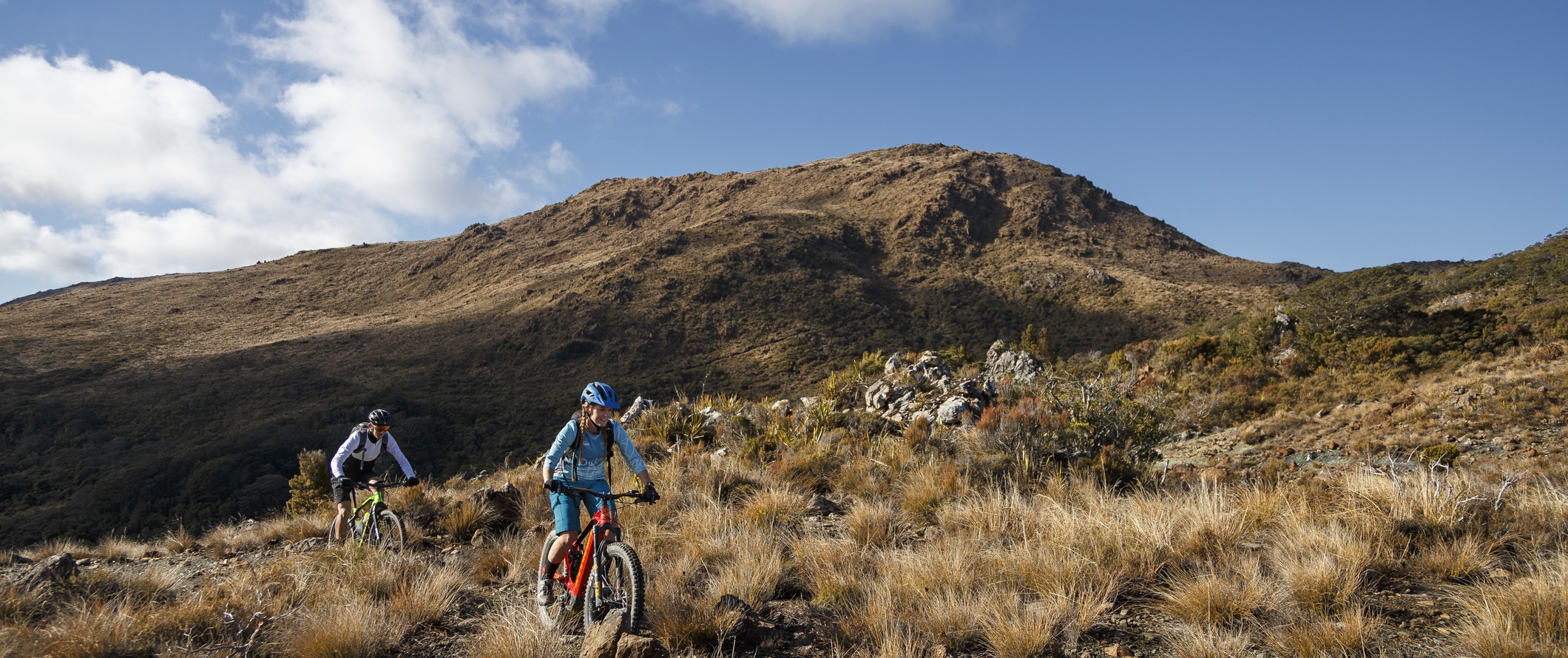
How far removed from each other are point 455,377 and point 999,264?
148ft

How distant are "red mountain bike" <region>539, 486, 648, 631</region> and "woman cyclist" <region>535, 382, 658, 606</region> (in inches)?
2.3

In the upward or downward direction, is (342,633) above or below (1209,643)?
above

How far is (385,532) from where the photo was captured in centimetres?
702

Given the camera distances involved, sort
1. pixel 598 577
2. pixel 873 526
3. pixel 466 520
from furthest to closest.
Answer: pixel 466 520 < pixel 873 526 < pixel 598 577

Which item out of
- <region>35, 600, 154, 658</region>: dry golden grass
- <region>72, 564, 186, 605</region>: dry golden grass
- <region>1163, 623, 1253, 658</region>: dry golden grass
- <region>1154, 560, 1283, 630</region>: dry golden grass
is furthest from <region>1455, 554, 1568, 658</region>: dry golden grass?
<region>72, 564, 186, 605</region>: dry golden grass

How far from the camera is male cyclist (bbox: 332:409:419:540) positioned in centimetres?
710

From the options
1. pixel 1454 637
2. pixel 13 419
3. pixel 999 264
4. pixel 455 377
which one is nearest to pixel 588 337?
pixel 455 377

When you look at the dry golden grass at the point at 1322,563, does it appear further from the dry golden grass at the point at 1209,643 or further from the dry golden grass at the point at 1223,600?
the dry golden grass at the point at 1209,643

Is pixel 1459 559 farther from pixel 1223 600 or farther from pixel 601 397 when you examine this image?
pixel 601 397

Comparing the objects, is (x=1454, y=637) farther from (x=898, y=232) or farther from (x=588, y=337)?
(x=898, y=232)

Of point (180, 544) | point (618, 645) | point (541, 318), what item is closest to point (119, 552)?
point (180, 544)

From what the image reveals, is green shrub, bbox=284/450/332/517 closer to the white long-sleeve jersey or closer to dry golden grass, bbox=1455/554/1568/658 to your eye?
the white long-sleeve jersey

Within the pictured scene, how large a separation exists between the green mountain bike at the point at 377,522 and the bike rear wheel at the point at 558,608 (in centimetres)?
276

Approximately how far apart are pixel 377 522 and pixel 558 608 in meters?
3.50
